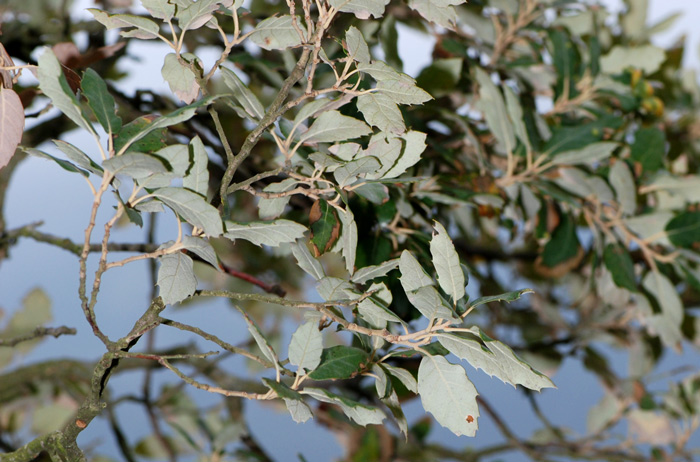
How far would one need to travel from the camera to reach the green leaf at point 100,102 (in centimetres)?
38

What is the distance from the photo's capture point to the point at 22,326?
1.31 meters

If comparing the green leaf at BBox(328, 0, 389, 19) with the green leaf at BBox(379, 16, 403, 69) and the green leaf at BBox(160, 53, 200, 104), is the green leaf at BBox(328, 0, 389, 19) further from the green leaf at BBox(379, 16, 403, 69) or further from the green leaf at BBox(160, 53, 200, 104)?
the green leaf at BBox(379, 16, 403, 69)

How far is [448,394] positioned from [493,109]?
41cm

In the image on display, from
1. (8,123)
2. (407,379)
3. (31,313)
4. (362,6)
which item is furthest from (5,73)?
(31,313)

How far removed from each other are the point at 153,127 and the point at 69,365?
0.82 metres

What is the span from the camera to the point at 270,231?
1.34 feet

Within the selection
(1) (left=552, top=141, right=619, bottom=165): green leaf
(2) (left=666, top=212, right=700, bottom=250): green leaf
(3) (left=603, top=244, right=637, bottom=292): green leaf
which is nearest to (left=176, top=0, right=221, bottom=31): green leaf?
(1) (left=552, top=141, right=619, bottom=165): green leaf

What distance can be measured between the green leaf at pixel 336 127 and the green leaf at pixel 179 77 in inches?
3.5

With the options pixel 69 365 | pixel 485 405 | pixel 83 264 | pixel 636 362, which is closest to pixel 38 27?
pixel 69 365

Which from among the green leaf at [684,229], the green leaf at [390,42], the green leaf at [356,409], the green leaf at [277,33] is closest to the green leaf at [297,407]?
the green leaf at [356,409]

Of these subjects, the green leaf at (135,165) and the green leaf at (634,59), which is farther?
the green leaf at (634,59)

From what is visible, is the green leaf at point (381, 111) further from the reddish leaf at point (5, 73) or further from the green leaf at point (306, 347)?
the reddish leaf at point (5, 73)

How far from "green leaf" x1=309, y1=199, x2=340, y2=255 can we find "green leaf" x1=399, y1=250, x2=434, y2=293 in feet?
0.27

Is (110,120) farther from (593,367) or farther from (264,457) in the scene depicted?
(593,367)
